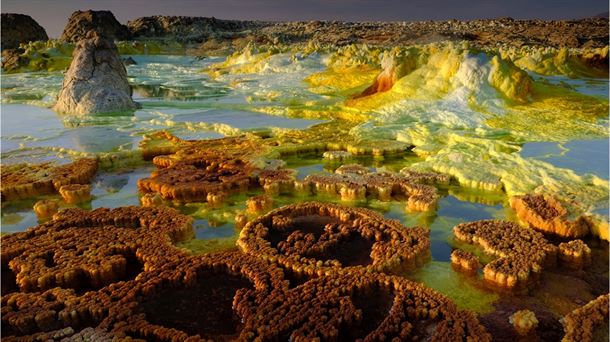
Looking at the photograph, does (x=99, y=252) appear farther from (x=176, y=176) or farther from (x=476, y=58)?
(x=476, y=58)

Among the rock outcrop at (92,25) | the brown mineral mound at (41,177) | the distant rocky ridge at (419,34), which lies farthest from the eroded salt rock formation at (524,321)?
the rock outcrop at (92,25)

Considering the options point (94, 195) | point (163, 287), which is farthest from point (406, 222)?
point (94, 195)

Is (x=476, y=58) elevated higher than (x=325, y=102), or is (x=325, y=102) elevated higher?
(x=476, y=58)

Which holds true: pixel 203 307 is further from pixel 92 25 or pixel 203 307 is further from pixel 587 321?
pixel 92 25

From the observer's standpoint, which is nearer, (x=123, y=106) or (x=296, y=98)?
(x=123, y=106)

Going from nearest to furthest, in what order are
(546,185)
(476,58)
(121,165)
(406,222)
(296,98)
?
(406,222) < (546,185) < (121,165) < (476,58) < (296,98)

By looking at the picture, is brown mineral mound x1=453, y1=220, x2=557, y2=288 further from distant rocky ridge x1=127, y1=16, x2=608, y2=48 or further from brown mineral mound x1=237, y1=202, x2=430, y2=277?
distant rocky ridge x1=127, y1=16, x2=608, y2=48

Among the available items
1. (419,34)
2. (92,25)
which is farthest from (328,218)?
(92,25)
